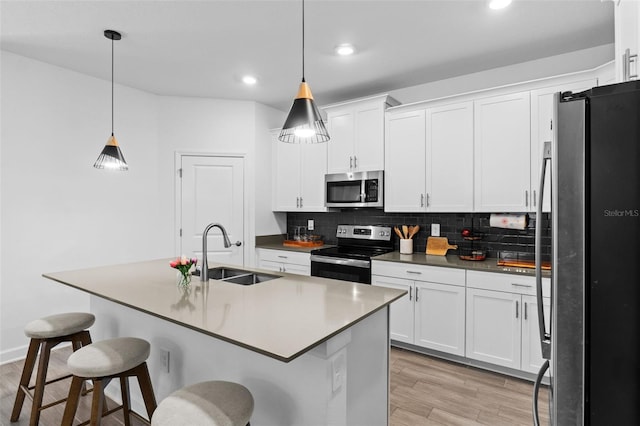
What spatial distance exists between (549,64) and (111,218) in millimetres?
4612

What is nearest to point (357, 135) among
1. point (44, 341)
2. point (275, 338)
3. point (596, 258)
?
point (275, 338)

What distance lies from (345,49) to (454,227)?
203 cm

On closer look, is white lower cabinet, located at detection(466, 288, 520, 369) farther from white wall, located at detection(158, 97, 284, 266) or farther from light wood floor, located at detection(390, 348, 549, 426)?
white wall, located at detection(158, 97, 284, 266)

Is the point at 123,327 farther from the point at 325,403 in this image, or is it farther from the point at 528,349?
the point at 528,349

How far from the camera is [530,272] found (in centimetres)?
270

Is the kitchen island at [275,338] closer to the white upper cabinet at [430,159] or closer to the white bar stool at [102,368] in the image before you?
the white bar stool at [102,368]

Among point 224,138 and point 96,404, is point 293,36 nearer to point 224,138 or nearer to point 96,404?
point 224,138

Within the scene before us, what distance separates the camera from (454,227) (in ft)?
11.8

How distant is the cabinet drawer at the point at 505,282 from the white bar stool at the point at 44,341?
289cm

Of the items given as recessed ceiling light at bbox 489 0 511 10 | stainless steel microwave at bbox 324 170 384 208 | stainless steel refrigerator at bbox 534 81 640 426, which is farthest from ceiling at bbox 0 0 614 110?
stainless steel refrigerator at bbox 534 81 640 426

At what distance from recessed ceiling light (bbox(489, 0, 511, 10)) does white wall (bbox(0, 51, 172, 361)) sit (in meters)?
3.66

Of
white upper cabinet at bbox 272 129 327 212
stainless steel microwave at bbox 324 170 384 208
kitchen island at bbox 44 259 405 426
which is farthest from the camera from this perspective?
white upper cabinet at bbox 272 129 327 212

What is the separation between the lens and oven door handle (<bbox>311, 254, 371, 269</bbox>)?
3502 mm

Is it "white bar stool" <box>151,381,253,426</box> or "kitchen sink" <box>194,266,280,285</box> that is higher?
"kitchen sink" <box>194,266,280,285</box>
